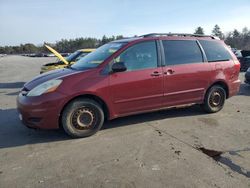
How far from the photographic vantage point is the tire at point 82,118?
5.01 m

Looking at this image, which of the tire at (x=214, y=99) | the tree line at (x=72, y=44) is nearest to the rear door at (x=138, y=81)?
the tire at (x=214, y=99)

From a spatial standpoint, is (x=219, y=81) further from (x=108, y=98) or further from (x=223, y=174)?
(x=223, y=174)

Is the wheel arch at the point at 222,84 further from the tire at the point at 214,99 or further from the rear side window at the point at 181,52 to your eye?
the rear side window at the point at 181,52

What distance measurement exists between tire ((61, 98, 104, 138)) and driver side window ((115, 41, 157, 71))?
988mm

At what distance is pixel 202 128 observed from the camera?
18.4 feet

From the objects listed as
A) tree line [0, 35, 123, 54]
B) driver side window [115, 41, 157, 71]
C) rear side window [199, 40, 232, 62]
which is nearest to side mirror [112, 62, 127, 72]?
driver side window [115, 41, 157, 71]

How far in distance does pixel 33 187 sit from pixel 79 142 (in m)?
1.57

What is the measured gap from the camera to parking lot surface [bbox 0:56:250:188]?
3.57m

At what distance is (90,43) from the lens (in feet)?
326

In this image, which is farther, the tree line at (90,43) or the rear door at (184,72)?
the tree line at (90,43)

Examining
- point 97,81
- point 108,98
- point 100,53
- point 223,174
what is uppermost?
point 100,53

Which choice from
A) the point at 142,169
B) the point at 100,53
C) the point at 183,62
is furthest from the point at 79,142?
the point at 183,62

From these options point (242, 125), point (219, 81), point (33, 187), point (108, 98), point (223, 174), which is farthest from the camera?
point (219, 81)

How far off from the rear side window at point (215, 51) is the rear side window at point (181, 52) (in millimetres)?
237
